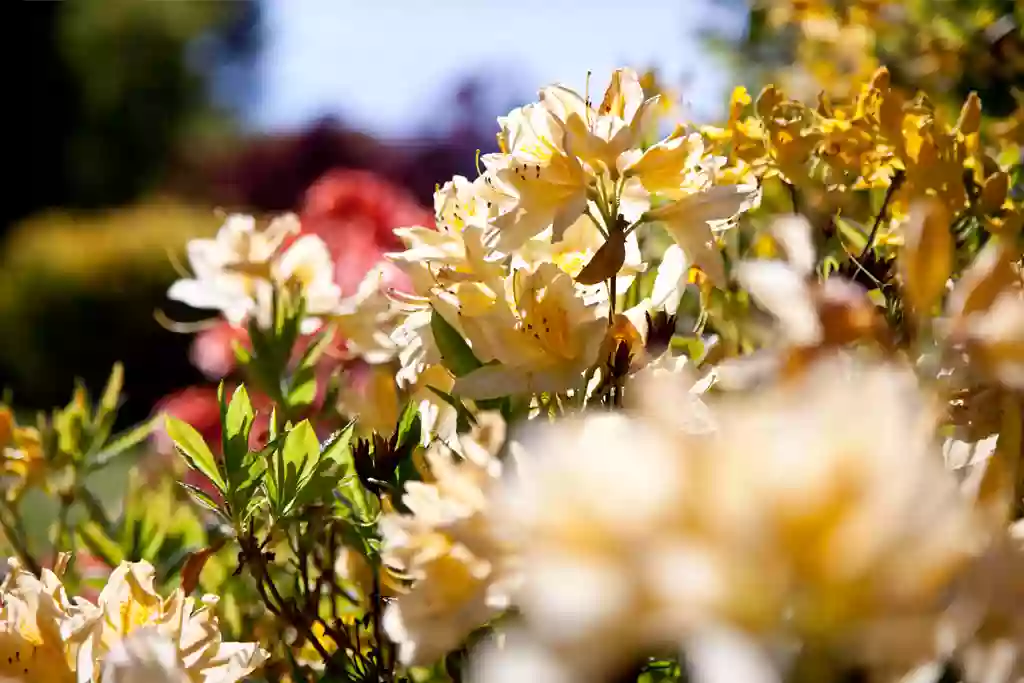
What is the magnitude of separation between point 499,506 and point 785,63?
1.83 metres

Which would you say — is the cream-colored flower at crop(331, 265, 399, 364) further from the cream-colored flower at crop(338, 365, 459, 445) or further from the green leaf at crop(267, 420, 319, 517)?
the green leaf at crop(267, 420, 319, 517)

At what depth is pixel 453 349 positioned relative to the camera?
1.52ft

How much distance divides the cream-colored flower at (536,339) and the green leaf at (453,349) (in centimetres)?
1

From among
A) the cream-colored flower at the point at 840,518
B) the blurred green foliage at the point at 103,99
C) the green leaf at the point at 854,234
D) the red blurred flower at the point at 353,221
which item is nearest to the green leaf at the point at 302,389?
the green leaf at the point at 854,234

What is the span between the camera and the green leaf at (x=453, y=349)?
46 cm

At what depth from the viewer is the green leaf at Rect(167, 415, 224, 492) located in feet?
1.56

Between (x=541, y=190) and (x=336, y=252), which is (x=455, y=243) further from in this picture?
(x=336, y=252)

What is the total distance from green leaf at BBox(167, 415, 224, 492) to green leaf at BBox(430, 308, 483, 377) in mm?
123

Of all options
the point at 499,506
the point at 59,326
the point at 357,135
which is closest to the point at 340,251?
the point at 499,506

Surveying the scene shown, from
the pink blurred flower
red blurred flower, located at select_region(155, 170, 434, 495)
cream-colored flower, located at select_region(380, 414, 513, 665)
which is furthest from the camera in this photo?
the pink blurred flower

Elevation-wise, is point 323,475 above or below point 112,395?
above

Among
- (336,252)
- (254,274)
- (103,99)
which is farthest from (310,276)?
(103,99)

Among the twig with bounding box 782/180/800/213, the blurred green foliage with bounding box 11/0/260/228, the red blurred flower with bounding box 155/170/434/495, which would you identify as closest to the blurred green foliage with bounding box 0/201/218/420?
the red blurred flower with bounding box 155/170/434/495

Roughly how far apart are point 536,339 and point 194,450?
18 centimetres
